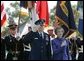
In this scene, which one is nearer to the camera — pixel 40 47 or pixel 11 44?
pixel 40 47

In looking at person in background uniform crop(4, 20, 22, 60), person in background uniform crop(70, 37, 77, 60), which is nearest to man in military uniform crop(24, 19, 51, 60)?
person in background uniform crop(4, 20, 22, 60)

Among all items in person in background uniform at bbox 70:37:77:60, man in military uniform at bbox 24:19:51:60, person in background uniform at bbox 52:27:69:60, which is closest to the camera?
person in background uniform at bbox 52:27:69:60

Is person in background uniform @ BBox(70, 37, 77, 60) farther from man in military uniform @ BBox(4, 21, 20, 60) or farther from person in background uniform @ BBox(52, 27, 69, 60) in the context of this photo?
person in background uniform @ BBox(52, 27, 69, 60)

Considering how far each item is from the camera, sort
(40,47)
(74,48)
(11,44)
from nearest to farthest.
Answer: (40,47), (11,44), (74,48)

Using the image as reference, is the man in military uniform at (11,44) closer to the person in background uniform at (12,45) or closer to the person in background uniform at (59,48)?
the person in background uniform at (12,45)

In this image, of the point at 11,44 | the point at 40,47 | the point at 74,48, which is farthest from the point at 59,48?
the point at 74,48

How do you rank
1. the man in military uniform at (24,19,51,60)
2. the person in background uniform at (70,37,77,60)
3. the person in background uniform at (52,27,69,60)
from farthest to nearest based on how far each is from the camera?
the person in background uniform at (70,37,77,60)
the man in military uniform at (24,19,51,60)
the person in background uniform at (52,27,69,60)

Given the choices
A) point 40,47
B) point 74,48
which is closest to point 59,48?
point 40,47

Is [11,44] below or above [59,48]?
above

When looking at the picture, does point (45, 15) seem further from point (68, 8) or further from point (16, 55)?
point (16, 55)

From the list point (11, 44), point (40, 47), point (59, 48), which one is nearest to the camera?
point (59, 48)

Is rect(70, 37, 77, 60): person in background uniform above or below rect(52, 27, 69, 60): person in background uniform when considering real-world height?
above

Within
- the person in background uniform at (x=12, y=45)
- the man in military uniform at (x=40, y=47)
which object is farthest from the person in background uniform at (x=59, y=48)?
the person in background uniform at (x=12, y=45)

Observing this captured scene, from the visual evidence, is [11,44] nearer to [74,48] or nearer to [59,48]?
[59,48]
